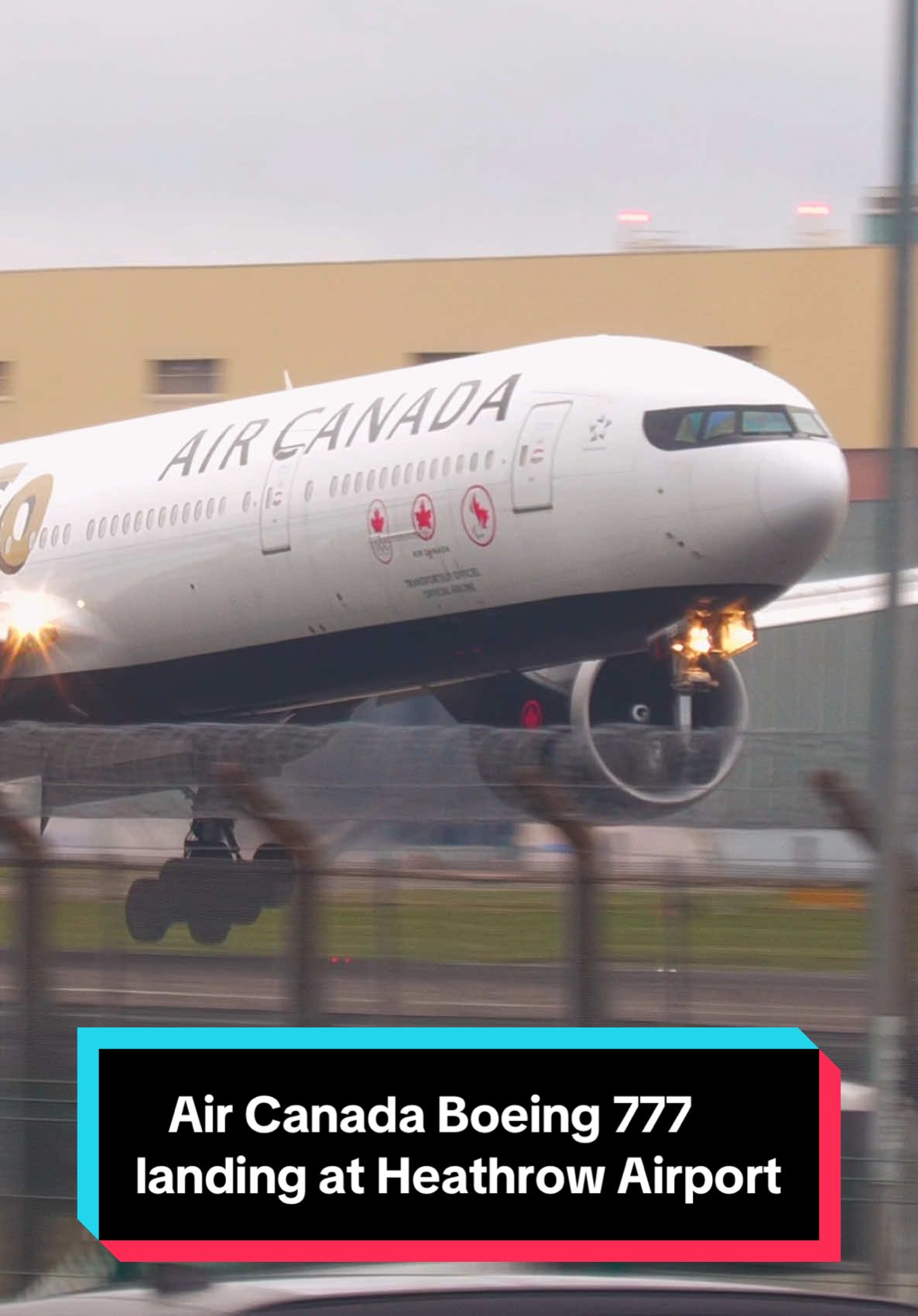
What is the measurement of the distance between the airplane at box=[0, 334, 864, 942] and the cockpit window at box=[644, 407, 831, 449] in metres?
0.02

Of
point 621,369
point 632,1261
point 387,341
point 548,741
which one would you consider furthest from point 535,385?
point 387,341

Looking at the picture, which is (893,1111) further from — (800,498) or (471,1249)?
(800,498)

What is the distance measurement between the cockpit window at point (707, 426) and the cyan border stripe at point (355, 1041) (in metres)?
10.4

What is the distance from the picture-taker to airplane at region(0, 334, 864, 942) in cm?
1559

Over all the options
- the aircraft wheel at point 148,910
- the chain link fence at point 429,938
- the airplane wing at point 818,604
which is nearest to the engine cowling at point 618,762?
the chain link fence at point 429,938

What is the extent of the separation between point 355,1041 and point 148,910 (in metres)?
0.99

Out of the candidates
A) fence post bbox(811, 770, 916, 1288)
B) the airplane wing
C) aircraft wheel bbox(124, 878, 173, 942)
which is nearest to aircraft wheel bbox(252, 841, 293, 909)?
aircraft wheel bbox(124, 878, 173, 942)

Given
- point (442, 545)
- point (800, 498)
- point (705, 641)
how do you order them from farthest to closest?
point (442, 545), point (705, 641), point (800, 498)

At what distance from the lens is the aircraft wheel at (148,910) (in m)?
5.76

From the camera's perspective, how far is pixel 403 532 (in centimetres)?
1647

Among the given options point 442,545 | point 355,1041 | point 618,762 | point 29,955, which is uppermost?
point 442,545

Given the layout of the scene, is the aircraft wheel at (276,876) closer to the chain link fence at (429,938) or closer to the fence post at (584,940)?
the chain link fence at (429,938)

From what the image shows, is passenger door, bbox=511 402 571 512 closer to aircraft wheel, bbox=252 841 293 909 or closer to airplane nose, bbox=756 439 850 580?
airplane nose, bbox=756 439 850 580

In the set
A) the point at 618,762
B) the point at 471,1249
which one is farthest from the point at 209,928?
the point at 471,1249
